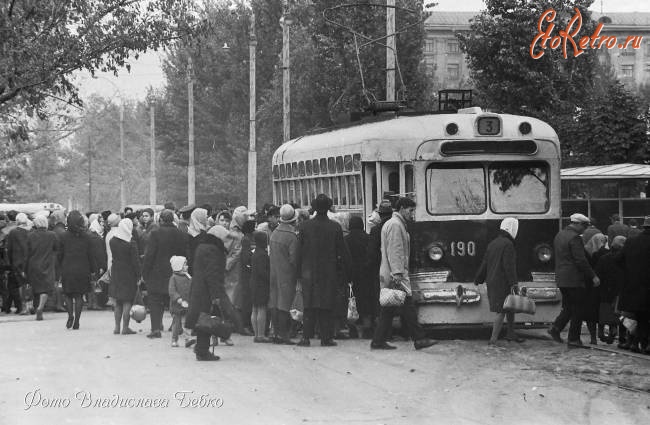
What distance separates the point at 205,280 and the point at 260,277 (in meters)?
2.14

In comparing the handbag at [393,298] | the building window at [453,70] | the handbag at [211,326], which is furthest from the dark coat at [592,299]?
the building window at [453,70]

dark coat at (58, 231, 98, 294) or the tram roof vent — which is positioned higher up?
the tram roof vent

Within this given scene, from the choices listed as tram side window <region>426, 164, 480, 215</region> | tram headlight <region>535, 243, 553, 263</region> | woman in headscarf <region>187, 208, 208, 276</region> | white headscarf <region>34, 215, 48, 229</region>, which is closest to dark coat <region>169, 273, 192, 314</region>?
woman in headscarf <region>187, 208, 208, 276</region>

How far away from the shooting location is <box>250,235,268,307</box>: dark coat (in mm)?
15164

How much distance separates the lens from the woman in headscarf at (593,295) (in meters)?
14.5

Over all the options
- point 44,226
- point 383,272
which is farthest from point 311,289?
point 44,226

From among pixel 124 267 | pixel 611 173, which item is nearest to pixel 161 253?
pixel 124 267

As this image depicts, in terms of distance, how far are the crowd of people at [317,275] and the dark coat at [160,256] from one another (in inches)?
0.5

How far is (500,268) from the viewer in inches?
558

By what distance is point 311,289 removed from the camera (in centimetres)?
1465

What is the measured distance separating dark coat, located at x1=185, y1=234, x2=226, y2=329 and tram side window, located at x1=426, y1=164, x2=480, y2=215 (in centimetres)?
310

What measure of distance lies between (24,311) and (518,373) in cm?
1156

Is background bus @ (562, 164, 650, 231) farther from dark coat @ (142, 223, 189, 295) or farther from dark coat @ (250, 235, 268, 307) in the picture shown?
dark coat @ (142, 223, 189, 295)

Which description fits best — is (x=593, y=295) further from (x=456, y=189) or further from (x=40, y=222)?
(x=40, y=222)
